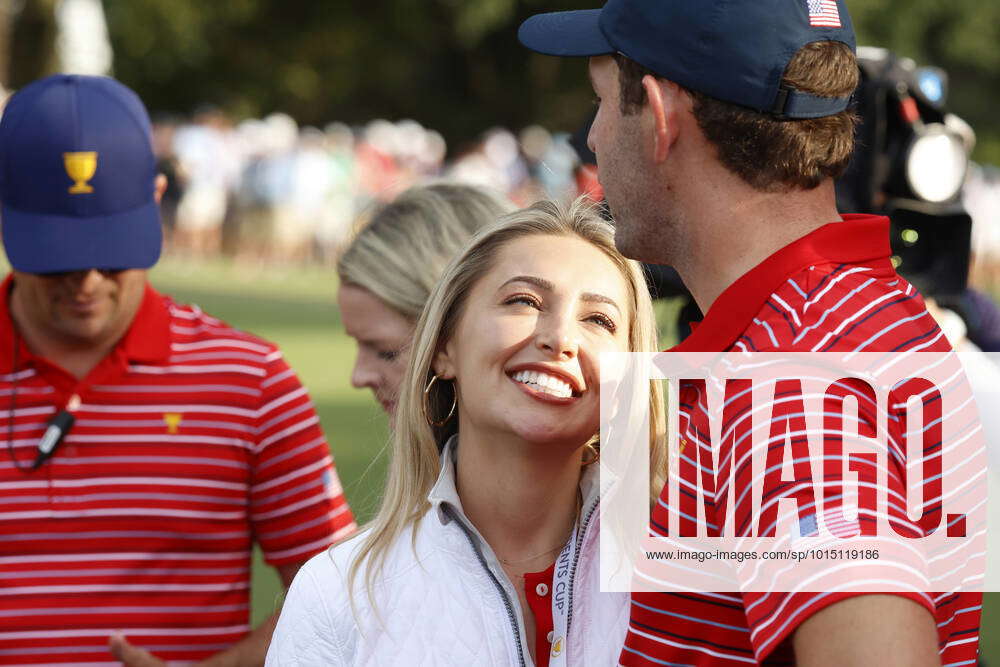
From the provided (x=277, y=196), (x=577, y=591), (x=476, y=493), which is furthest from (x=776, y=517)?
(x=277, y=196)

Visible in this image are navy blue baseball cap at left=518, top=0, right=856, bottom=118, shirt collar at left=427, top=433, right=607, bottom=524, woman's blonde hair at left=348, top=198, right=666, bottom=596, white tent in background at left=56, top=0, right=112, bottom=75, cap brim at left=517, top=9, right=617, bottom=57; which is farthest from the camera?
white tent in background at left=56, top=0, right=112, bottom=75

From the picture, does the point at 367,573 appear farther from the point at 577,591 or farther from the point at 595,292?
the point at 595,292

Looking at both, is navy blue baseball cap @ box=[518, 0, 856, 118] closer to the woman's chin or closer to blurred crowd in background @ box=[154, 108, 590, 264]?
the woman's chin

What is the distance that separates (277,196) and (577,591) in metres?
22.1

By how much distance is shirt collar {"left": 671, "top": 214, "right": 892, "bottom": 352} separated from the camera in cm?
207

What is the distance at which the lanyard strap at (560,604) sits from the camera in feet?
8.41

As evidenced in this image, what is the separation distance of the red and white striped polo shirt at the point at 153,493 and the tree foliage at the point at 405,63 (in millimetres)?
30180

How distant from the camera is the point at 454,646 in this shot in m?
2.58

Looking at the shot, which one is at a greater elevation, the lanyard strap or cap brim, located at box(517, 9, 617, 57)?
cap brim, located at box(517, 9, 617, 57)

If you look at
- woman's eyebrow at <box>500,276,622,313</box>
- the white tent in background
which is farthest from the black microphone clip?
the white tent in background

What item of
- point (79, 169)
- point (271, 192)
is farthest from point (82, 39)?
point (79, 169)

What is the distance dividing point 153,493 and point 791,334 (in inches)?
73.0

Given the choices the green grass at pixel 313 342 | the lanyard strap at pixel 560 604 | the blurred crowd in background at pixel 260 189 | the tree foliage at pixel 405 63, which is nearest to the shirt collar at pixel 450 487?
the lanyard strap at pixel 560 604

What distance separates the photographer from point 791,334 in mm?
1976
